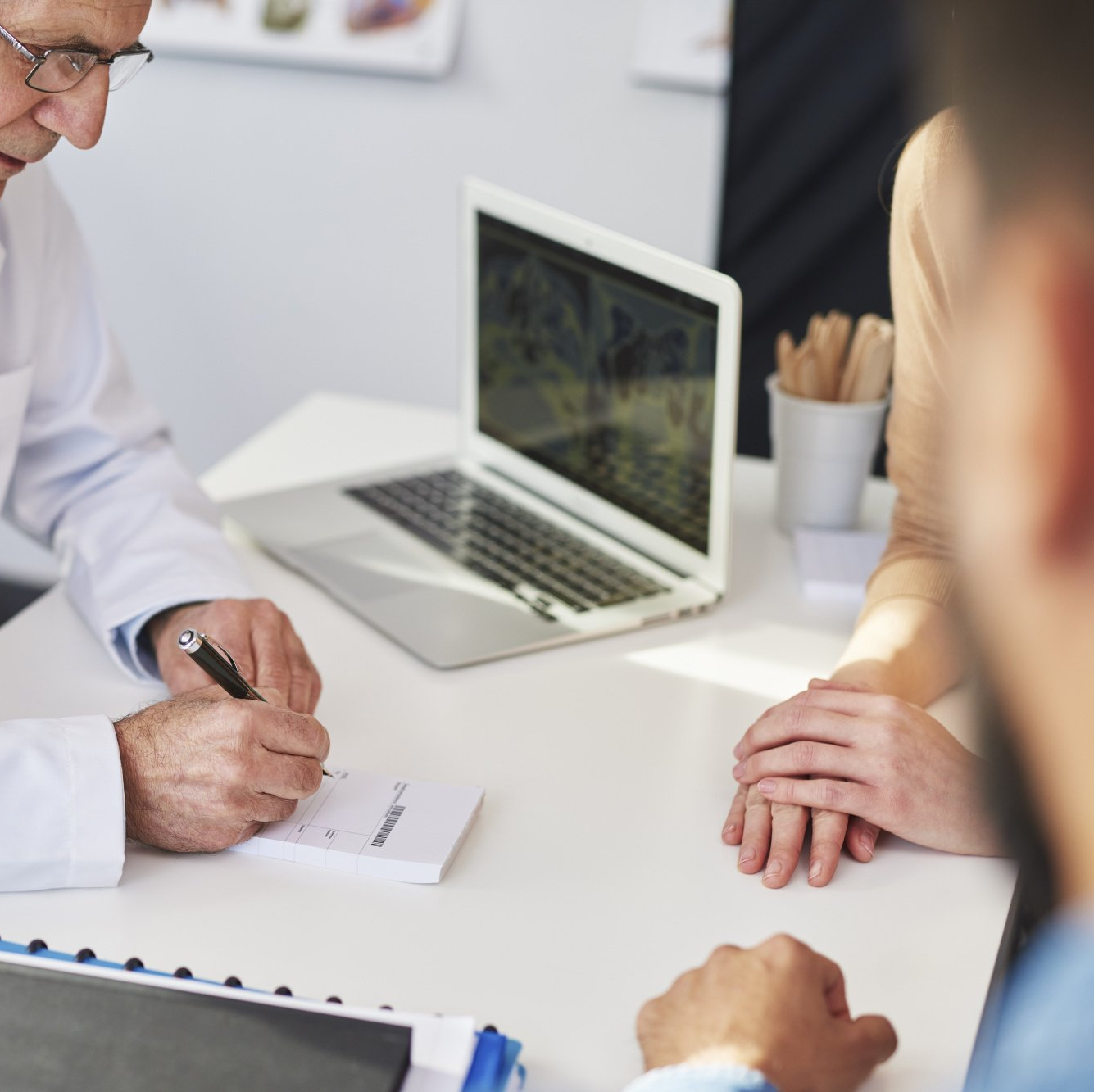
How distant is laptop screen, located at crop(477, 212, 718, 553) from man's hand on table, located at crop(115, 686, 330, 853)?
0.55 meters

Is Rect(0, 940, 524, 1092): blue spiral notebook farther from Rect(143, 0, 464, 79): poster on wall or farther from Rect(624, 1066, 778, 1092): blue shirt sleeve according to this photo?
Rect(143, 0, 464, 79): poster on wall

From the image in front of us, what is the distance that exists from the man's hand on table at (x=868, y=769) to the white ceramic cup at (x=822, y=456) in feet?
1.74

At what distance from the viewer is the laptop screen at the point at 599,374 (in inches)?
55.0

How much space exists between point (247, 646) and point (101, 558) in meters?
0.26

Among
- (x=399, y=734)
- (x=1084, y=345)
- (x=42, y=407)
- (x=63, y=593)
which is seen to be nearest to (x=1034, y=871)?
(x=1084, y=345)

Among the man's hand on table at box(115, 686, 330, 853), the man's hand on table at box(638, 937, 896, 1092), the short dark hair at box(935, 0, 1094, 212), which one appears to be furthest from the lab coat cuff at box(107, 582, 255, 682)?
the short dark hair at box(935, 0, 1094, 212)

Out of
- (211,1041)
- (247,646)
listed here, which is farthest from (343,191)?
(211,1041)

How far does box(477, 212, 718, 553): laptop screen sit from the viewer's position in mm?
1396

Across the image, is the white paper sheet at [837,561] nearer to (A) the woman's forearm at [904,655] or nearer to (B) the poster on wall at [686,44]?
(A) the woman's forearm at [904,655]

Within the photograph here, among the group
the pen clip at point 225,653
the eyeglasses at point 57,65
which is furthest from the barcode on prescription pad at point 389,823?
the eyeglasses at point 57,65

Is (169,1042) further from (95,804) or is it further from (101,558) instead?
(101,558)

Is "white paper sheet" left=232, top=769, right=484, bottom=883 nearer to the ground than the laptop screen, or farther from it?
nearer to the ground

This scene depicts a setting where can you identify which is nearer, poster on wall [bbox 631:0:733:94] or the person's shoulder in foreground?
the person's shoulder in foreground

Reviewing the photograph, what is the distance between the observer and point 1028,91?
0.37 meters
